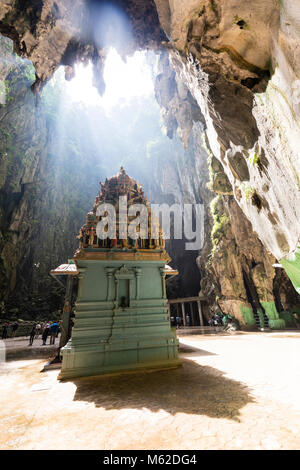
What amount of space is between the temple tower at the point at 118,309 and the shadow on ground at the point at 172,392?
53 cm

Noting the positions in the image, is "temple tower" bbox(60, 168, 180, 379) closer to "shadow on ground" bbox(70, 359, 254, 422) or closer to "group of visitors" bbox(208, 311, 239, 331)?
"shadow on ground" bbox(70, 359, 254, 422)

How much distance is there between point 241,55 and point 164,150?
120 feet

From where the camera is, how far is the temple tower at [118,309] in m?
6.61

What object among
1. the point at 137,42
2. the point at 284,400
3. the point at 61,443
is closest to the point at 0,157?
the point at 137,42

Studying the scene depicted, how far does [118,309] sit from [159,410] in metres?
3.80

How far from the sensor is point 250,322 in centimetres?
1962

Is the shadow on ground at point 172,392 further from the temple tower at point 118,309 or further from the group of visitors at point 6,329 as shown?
the group of visitors at point 6,329

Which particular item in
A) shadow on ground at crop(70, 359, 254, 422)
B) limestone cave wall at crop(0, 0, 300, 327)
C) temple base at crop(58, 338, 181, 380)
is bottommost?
shadow on ground at crop(70, 359, 254, 422)

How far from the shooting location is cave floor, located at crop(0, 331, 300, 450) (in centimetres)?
281

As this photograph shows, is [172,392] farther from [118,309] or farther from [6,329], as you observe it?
[6,329]

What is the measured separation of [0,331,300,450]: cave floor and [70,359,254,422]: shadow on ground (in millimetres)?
19

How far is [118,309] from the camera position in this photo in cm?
727

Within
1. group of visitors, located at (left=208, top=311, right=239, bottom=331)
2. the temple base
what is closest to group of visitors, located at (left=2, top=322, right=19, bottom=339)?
the temple base

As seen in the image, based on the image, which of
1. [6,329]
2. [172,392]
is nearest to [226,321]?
[172,392]
